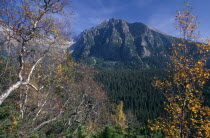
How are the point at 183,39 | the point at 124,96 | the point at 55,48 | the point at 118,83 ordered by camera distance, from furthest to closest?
the point at 118,83, the point at 124,96, the point at 55,48, the point at 183,39

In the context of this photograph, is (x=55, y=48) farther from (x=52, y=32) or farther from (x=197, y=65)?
(x=197, y=65)

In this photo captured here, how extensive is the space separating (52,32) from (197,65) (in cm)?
715

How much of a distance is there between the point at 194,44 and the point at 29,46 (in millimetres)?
8003

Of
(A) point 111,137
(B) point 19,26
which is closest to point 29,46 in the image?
(B) point 19,26

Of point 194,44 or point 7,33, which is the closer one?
point 7,33

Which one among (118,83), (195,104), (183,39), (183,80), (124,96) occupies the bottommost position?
(124,96)

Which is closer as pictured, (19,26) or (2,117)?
(19,26)

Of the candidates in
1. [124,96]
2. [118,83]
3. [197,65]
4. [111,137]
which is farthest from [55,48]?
[118,83]

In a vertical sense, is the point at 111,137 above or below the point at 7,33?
below

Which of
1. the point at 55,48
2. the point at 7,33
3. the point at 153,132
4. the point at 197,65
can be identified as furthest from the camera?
the point at 153,132

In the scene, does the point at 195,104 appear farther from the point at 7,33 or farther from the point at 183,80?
the point at 7,33

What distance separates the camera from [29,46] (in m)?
6.83

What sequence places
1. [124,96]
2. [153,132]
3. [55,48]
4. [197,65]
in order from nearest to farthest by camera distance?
[197,65], [55,48], [153,132], [124,96]

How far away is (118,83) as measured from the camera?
132m
